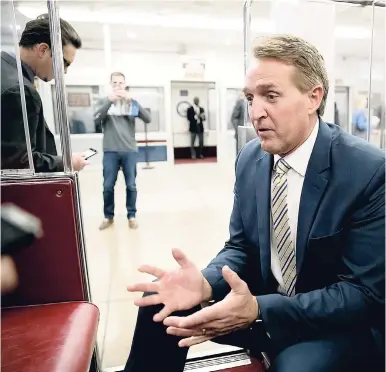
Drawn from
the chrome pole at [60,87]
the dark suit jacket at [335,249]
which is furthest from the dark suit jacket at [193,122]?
the dark suit jacket at [335,249]

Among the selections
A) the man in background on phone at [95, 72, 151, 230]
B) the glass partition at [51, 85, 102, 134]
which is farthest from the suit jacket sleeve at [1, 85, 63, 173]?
the glass partition at [51, 85, 102, 134]

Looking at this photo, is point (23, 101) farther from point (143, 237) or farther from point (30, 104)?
point (143, 237)

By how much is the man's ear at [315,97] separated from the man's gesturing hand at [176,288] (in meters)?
0.62

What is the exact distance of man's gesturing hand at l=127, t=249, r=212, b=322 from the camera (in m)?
1.01

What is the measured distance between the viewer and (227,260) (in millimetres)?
1225

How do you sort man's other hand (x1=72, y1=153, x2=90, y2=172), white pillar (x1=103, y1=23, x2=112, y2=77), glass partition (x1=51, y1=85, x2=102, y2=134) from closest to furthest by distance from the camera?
1. man's other hand (x1=72, y1=153, x2=90, y2=172)
2. white pillar (x1=103, y1=23, x2=112, y2=77)
3. glass partition (x1=51, y1=85, x2=102, y2=134)

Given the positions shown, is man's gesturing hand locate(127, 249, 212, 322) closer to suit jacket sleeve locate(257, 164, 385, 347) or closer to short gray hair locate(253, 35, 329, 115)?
suit jacket sleeve locate(257, 164, 385, 347)

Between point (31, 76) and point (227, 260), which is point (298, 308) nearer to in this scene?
point (227, 260)

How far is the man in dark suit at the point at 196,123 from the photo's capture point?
1016 cm

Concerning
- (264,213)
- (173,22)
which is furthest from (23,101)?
(173,22)

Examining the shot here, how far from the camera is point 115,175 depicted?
3756mm

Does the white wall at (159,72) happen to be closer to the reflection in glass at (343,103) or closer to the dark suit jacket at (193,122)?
the dark suit jacket at (193,122)

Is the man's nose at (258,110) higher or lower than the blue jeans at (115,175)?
higher

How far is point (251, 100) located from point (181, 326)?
0.73 meters
